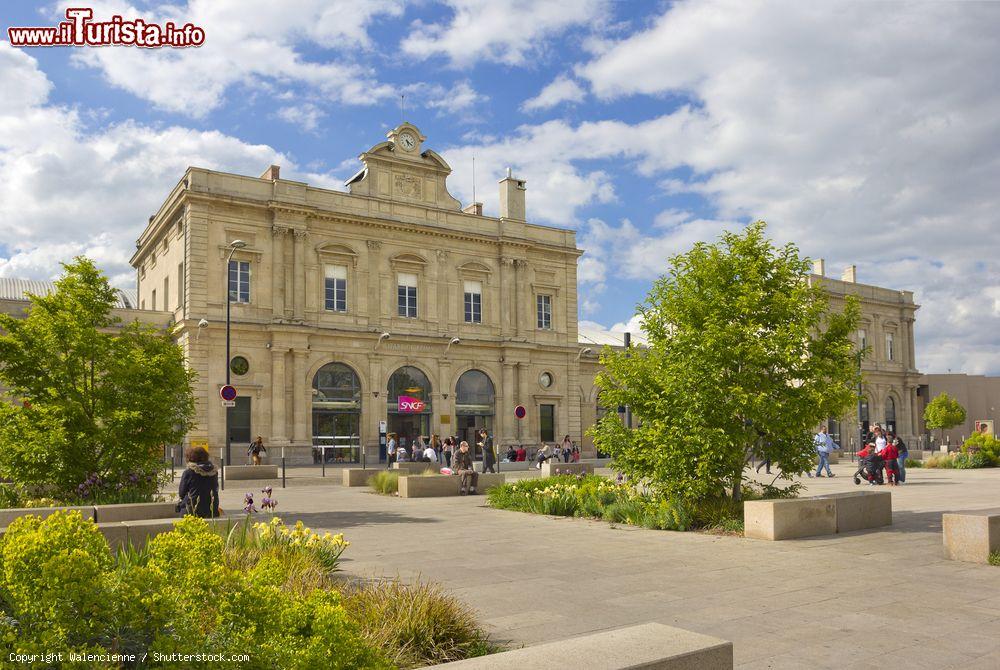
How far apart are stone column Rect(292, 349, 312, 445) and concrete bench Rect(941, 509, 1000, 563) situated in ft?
113

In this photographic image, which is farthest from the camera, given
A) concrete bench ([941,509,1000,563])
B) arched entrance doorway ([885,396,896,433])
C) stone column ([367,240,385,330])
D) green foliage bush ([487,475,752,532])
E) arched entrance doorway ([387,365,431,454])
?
arched entrance doorway ([885,396,896,433])

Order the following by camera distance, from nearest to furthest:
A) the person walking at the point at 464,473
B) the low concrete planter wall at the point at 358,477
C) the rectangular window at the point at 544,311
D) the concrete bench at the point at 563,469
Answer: the person walking at the point at 464,473 → the low concrete planter wall at the point at 358,477 → the concrete bench at the point at 563,469 → the rectangular window at the point at 544,311

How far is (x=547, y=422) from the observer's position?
5022 cm

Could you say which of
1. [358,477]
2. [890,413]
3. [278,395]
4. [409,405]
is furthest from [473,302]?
[890,413]

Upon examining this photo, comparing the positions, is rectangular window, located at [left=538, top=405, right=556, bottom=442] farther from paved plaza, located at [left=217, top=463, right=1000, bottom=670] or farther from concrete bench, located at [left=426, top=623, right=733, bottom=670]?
concrete bench, located at [left=426, top=623, right=733, bottom=670]

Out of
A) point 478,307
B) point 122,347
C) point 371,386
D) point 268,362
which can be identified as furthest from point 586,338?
point 122,347

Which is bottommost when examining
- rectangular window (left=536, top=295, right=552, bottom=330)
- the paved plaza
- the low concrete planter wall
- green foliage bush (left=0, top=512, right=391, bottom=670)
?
the low concrete planter wall

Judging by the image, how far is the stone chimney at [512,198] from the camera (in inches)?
2002

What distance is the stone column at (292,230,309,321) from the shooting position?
41938 mm

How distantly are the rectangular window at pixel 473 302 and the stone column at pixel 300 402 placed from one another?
1046 cm

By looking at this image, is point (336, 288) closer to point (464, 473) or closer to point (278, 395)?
point (278, 395)

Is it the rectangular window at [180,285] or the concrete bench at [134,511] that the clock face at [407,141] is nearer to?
the rectangular window at [180,285]

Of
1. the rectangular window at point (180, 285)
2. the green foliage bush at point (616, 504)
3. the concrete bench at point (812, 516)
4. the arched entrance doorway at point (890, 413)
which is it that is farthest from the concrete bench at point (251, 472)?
the arched entrance doorway at point (890, 413)

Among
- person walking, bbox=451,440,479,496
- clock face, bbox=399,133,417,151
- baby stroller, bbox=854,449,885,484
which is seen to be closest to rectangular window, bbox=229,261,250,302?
clock face, bbox=399,133,417,151
